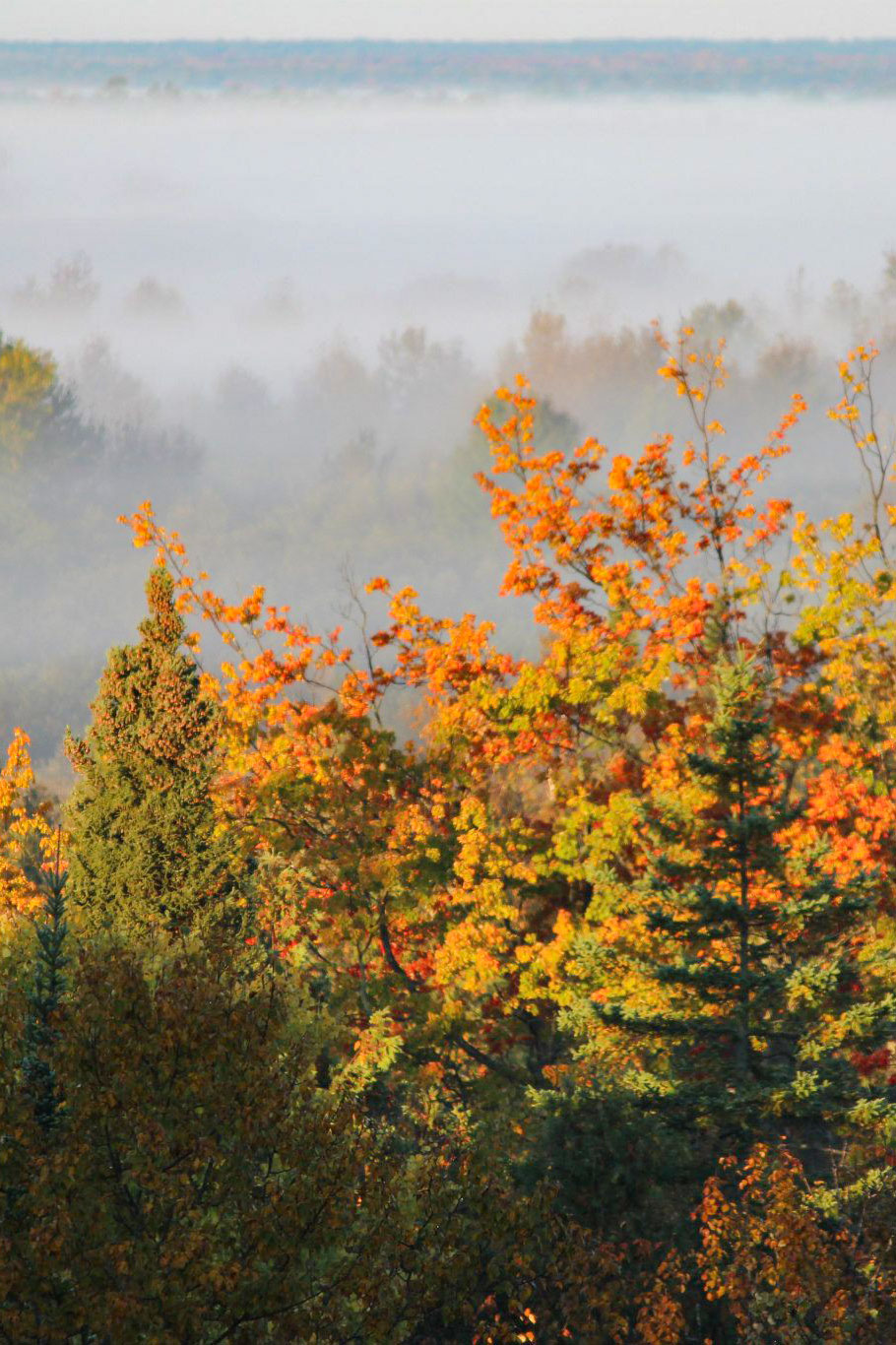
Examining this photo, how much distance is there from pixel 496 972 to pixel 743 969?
3.99 meters

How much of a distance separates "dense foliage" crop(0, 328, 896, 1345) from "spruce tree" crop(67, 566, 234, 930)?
65 mm

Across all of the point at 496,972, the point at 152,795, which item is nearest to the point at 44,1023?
the point at 496,972

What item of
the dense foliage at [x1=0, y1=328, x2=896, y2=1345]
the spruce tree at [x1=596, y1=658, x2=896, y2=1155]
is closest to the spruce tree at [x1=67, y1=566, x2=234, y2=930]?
the dense foliage at [x1=0, y1=328, x2=896, y2=1345]

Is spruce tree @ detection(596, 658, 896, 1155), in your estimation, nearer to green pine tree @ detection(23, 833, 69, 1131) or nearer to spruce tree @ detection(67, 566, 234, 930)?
spruce tree @ detection(67, 566, 234, 930)

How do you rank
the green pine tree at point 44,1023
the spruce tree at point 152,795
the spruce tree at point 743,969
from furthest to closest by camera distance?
the spruce tree at point 152,795, the spruce tree at point 743,969, the green pine tree at point 44,1023

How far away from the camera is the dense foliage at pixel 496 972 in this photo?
1146 cm

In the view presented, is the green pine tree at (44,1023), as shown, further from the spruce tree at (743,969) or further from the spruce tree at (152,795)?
the spruce tree at (152,795)

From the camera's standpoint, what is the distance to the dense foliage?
11461 millimetres

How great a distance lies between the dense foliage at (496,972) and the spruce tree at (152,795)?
0.21ft

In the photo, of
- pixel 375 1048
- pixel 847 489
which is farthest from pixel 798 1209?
pixel 847 489

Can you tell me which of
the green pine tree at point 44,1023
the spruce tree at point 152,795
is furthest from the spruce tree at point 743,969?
the green pine tree at point 44,1023

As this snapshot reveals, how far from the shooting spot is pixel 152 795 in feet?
78.6

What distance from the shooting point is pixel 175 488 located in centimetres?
11325

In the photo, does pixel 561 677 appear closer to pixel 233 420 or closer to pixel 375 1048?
pixel 375 1048
